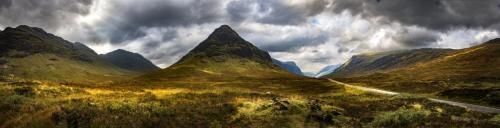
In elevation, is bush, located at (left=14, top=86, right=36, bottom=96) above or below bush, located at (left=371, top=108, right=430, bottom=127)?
above

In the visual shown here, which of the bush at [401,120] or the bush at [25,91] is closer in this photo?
the bush at [401,120]

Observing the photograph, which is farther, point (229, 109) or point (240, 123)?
point (229, 109)

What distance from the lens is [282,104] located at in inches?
1098

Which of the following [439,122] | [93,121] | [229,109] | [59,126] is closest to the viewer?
[59,126]

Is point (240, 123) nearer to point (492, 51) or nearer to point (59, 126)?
point (59, 126)

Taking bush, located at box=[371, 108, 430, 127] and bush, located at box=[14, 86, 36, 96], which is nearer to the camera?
bush, located at box=[371, 108, 430, 127]

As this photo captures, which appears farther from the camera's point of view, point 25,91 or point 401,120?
point 25,91

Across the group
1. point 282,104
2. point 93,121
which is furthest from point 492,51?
point 93,121

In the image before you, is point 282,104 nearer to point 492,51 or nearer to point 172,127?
point 172,127

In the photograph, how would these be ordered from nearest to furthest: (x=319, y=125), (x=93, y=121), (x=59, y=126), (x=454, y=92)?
1. (x=59, y=126)
2. (x=93, y=121)
3. (x=319, y=125)
4. (x=454, y=92)

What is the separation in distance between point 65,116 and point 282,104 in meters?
13.7

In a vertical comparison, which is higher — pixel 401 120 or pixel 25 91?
pixel 25 91

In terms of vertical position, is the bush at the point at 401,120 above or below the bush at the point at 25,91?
below

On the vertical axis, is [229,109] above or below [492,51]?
below
